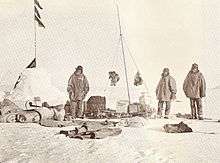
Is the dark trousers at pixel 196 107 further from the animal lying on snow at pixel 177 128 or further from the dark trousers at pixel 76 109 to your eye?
the dark trousers at pixel 76 109

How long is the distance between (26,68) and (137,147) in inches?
54.1

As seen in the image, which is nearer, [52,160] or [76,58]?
[52,160]

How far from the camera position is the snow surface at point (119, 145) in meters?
4.52

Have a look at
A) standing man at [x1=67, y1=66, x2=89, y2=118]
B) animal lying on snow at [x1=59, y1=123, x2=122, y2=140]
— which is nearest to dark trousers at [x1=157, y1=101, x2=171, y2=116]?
animal lying on snow at [x1=59, y1=123, x2=122, y2=140]

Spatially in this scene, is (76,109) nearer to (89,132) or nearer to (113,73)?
(89,132)

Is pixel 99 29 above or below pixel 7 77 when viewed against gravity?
above

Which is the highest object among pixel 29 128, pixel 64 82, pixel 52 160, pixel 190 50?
pixel 190 50

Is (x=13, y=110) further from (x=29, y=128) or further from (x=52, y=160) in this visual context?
(x=52, y=160)

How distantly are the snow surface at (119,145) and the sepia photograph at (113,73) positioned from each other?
1 cm

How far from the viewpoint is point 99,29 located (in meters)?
4.78

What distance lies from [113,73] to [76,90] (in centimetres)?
42

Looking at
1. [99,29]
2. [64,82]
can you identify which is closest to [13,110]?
[64,82]

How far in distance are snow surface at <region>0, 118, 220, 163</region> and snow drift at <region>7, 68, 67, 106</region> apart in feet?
0.90

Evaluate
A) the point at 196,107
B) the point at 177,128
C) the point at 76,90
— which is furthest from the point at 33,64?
the point at 196,107
